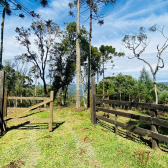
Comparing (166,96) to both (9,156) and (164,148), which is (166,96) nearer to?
(164,148)

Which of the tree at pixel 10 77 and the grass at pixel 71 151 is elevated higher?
the tree at pixel 10 77

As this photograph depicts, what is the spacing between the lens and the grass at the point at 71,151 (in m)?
2.87

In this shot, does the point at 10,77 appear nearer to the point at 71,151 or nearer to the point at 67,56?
the point at 67,56

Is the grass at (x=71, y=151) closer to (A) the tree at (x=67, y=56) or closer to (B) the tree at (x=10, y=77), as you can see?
(A) the tree at (x=67, y=56)

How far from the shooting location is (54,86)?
2362 cm

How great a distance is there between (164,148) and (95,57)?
74.6 ft

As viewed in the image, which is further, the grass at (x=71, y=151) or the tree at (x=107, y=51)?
the tree at (x=107, y=51)

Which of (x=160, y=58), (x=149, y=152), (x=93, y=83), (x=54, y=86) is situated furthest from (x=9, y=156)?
(x=54, y=86)

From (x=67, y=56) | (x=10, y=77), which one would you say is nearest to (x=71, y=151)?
(x=67, y=56)

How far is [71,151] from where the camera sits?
3.46 meters

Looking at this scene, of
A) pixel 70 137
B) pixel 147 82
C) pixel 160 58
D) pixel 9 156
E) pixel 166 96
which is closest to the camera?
pixel 9 156

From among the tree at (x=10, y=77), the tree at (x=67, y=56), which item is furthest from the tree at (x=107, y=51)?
the tree at (x=10, y=77)

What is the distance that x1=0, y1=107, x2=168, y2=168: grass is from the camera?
2.87m

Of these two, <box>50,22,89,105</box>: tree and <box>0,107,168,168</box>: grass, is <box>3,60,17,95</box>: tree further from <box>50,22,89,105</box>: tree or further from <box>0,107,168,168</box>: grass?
<box>0,107,168,168</box>: grass
